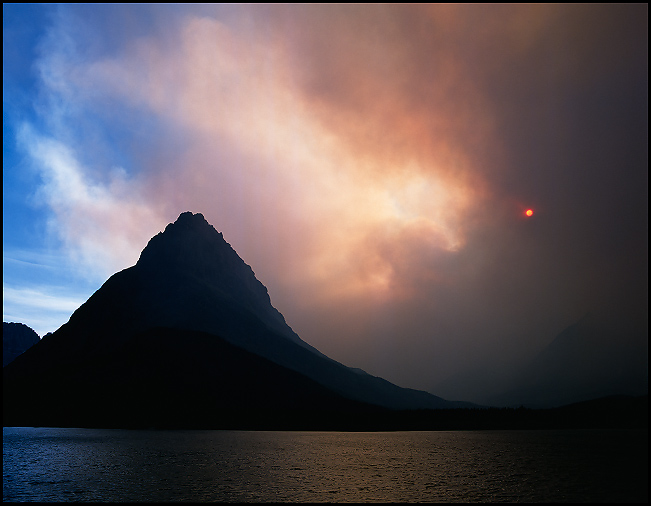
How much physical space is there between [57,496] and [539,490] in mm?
68197

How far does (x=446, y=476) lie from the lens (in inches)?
3253

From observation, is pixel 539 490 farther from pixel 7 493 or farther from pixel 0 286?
pixel 0 286

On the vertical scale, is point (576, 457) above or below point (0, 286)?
below

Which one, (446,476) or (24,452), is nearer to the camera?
(446,476)

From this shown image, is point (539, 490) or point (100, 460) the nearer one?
point (539, 490)

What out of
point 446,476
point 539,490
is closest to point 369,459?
point 446,476

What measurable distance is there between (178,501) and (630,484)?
69803 mm

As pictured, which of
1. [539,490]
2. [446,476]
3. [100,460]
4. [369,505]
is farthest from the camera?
[100,460]

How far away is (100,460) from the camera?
107125 mm

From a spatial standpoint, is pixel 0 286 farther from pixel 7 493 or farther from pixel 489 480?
pixel 489 480

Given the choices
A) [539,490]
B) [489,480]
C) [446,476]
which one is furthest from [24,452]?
[539,490]

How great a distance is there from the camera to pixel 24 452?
409 feet

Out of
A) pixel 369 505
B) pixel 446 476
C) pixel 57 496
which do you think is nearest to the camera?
pixel 369 505

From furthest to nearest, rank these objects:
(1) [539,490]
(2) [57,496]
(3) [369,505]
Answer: (1) [539,490] < (2) [57,496] < (3) [369,505]
